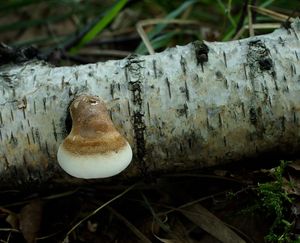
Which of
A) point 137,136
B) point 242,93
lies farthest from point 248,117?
point 137,136

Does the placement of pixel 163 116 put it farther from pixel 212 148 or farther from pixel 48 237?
pixel 48 237

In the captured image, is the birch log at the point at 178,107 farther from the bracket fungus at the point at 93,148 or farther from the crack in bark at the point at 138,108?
the bracket fungus at the point at 93,148

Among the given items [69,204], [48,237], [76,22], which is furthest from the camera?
[76,22]

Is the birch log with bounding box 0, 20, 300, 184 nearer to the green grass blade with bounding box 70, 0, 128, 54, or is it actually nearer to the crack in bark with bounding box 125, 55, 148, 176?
the crack in bark with bounding box 125, 55, 148, 176

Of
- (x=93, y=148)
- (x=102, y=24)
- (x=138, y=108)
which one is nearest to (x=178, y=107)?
(x=138, y=108)

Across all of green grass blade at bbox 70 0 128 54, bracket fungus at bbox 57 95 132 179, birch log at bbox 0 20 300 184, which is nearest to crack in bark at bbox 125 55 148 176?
birch log at bbox 0 20 300 184

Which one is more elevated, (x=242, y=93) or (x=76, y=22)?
(x=76, y=22)

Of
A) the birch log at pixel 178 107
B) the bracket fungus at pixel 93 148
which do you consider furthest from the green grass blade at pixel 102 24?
the bracket fungus at pixel 93 148
